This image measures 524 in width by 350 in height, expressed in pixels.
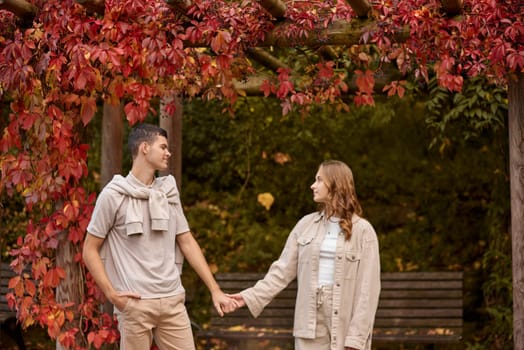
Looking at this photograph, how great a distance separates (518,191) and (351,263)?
3.90 ft

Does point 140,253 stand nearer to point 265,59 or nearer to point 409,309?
point 265,59

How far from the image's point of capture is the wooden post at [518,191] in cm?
531

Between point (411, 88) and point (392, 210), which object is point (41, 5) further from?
point (392, 210)

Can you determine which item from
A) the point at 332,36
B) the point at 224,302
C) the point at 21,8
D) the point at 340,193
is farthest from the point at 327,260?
the point at 21,8

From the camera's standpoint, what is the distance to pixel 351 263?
480cm

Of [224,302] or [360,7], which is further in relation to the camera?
[224,302]

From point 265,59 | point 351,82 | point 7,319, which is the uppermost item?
point 265,59

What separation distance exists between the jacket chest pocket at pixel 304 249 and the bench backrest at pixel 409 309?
2.87 metres

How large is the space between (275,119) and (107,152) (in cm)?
284

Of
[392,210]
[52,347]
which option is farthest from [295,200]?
[52,347]

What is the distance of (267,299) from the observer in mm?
5164

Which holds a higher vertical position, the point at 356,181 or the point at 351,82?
the point at 351,82

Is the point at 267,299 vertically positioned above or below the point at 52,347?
above

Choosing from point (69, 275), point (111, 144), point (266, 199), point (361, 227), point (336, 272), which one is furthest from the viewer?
point (266, 199)
